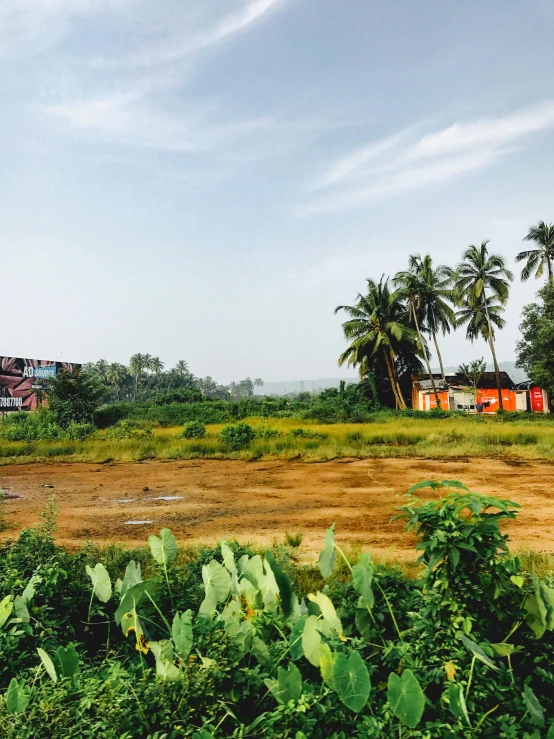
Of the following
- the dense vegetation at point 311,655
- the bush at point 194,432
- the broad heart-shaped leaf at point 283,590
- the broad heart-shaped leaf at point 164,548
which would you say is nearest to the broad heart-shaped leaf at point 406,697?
the dense vegetation at point 311,655

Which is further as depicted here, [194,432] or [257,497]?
[194,432]

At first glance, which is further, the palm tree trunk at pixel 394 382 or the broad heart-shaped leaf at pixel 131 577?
the palm tree trunk at pixel 394 382

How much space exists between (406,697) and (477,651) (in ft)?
1.16

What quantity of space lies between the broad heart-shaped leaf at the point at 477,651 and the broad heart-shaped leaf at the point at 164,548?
1.48 meters

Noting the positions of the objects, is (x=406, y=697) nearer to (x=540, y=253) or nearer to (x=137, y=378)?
(x=540, y=253)

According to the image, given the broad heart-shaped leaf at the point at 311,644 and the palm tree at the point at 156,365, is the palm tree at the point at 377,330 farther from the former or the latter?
the palm tree at the point at 156,365

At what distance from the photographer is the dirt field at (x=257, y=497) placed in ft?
22.1

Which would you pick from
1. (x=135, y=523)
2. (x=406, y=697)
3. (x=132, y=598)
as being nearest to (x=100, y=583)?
(x=132, y=598)

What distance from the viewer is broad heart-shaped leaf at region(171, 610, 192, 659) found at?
1968 millimetres

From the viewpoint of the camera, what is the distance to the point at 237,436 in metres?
15.8

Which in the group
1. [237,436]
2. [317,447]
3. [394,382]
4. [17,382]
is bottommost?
[317,447]

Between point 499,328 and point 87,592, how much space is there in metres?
35.3

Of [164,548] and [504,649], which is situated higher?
[164,548]

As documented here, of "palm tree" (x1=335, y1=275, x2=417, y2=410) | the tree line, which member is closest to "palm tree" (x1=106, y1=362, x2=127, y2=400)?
the tree line
